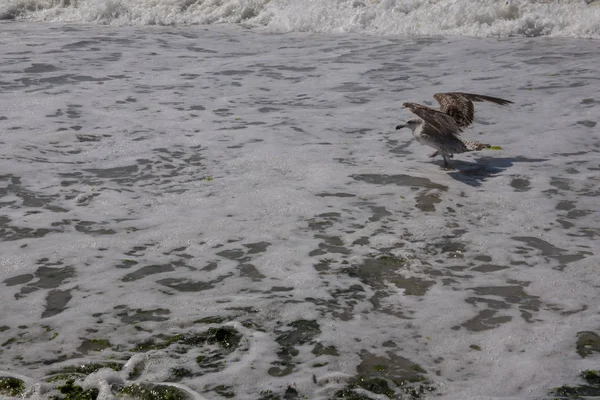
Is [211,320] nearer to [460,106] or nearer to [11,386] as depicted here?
[11,386]

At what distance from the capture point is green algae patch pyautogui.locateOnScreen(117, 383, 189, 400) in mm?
2912

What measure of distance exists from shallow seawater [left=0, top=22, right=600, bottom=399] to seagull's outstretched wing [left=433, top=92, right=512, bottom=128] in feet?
1.27

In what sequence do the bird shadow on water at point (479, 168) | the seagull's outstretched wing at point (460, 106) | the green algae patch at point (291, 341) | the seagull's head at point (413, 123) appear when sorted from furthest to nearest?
the seagull's outstretched wing at point (460, 106), the seagull's head at point (413, 123), the bird shadow on water at point (479, 168), the green algae patch at point (291, 341)

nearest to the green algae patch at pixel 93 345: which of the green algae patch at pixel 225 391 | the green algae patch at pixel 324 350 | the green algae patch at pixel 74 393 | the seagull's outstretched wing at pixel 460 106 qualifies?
the green algae patch at pixel 74 393

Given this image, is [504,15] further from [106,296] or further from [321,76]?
[106,296]

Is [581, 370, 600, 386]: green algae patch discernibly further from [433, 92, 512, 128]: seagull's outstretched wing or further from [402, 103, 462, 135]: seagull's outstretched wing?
[433, 92, 512, 128]: seagull's outstretched wing

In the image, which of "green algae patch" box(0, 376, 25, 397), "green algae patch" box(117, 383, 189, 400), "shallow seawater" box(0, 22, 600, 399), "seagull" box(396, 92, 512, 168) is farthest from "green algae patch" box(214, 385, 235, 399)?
"seagull" box(396, 92, 512, 168)

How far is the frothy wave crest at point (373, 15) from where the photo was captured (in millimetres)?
12859

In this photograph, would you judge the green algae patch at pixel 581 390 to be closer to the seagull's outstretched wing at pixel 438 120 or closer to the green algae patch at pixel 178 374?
the green algae patch at pixel 178 374

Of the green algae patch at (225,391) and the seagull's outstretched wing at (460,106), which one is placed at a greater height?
the seagull's outstretched wing at (460,106)

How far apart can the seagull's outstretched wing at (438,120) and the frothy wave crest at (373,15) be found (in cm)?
732

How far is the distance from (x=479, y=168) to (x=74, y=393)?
Result: 406cm

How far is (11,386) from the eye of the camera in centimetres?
294

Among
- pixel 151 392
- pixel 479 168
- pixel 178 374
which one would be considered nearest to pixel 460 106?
pixel 479 168
